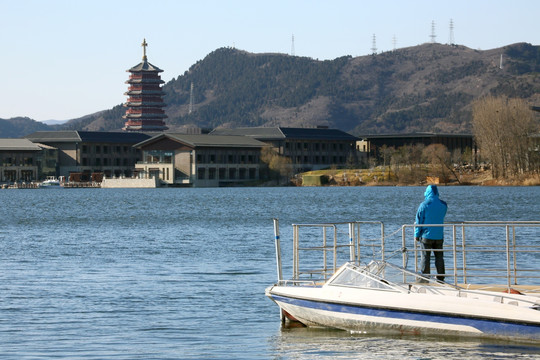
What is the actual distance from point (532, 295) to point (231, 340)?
668 cm

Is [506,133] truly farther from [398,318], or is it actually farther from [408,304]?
[408,304]

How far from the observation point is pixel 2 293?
1209 inches

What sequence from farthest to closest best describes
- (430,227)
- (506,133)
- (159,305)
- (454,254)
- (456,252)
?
(506,133)
(456,252)
(159,305)
(430,227)
(454,254)

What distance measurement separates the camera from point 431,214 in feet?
74.8

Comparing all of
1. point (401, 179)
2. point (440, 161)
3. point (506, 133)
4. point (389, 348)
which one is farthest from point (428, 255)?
point (401, 179)

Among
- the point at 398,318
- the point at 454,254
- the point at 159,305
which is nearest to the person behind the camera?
the point at 398,318

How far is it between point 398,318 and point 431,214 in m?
3.11

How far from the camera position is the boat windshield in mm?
21047

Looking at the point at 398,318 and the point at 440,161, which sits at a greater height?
the point at 440,161

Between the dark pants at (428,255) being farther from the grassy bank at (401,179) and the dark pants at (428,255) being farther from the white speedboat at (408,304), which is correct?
the grassy bank at (401,179)

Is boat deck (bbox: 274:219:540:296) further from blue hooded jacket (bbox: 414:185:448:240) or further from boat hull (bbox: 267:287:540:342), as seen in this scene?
boat hull (bbox: 267:287:540:342)

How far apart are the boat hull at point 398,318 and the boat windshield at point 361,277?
33 cm

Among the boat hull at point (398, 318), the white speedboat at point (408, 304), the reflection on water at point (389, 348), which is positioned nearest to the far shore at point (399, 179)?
the white speedboat at point (408, 304)

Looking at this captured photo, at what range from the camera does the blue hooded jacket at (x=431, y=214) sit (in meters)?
22.7
